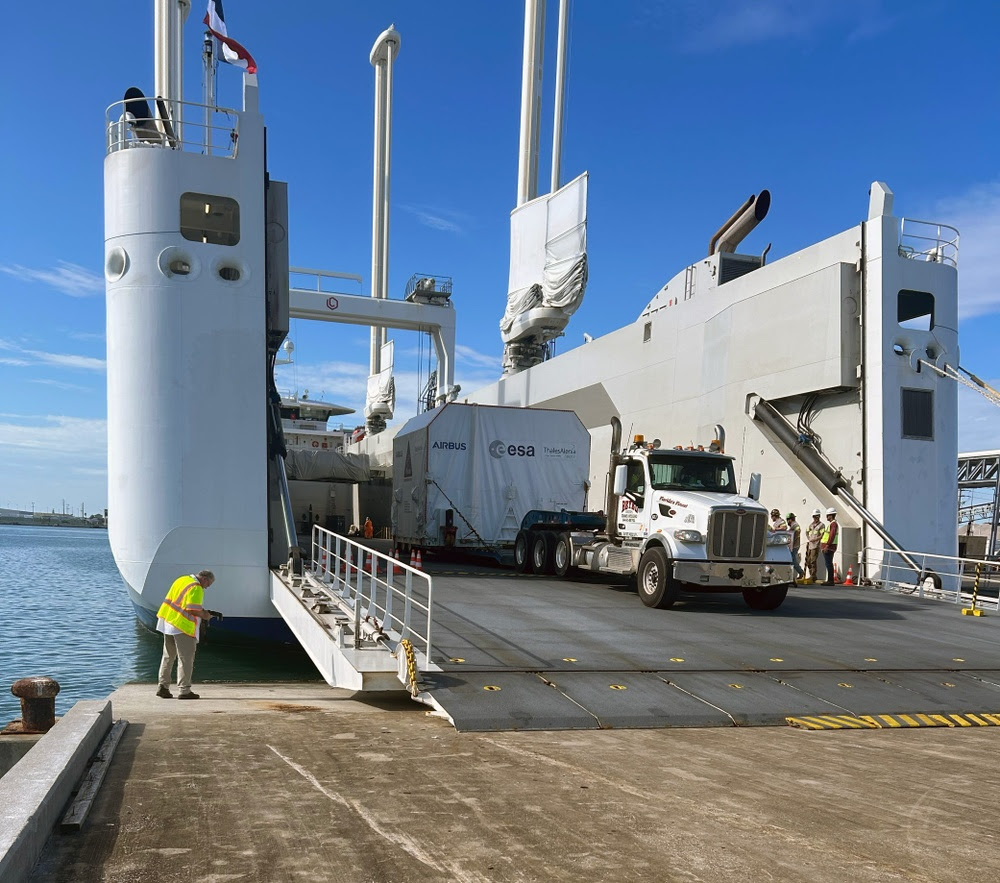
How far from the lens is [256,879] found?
405 centimetres

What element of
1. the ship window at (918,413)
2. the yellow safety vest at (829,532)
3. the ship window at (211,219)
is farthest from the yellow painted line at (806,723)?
the ship window at (918,413)

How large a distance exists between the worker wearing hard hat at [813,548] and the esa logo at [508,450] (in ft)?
21.3

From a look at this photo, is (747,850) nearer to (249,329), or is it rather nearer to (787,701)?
(787,701)

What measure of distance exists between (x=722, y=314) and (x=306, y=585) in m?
15.0

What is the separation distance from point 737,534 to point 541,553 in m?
5.59

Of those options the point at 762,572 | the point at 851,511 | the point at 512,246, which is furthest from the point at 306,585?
the point at 512,246

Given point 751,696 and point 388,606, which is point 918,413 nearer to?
point 751,696

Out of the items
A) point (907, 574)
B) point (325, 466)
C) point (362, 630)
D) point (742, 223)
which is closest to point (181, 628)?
point (362, 630)

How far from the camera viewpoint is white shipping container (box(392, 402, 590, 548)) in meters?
20.4

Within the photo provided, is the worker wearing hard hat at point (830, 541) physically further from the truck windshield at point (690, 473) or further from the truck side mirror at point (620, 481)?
the truck side mirror at point (620, 481)

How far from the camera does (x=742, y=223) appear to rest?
87.1 feet

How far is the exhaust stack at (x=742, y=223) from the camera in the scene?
26.3 meters

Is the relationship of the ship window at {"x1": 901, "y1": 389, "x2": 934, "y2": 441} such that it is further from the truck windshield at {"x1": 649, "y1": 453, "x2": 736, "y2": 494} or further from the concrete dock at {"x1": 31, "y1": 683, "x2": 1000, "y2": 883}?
the concrete dock at {"x1": 31, "y1": 683, "x2": 1000, "y2": 883}

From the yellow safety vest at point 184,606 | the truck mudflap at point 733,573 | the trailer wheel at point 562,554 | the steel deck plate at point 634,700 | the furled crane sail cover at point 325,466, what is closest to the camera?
the steel deck plate at point 634,700
